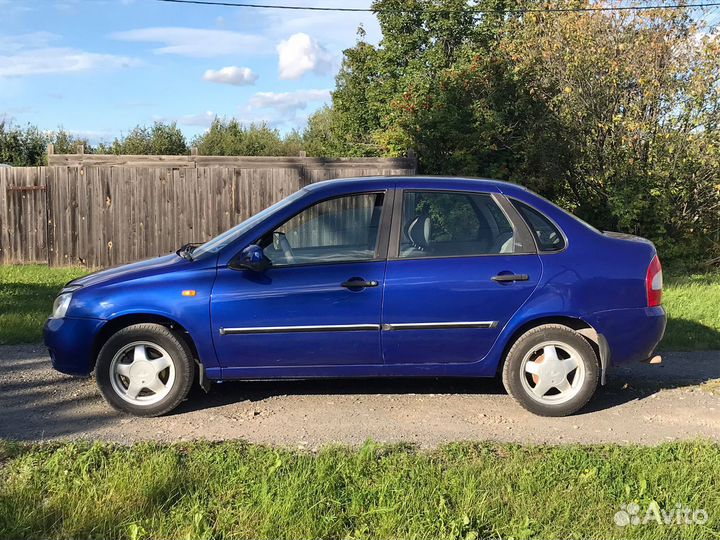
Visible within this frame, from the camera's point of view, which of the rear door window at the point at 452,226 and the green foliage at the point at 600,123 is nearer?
the rear door window at the point at 452,226

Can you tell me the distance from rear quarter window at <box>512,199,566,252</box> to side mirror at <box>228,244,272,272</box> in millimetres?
1909

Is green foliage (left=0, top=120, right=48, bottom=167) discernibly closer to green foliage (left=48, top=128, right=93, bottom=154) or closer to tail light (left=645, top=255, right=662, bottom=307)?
green foliage (left=48, top=128, right=93, bottom=154)

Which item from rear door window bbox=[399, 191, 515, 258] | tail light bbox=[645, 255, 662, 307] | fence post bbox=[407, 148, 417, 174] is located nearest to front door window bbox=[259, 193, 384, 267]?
rear door window bbox=[399, 191, 515, 258]

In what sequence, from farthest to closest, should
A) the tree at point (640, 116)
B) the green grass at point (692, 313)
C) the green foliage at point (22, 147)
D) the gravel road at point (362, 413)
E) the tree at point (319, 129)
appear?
the tree at point (319, 129), the green foliage at point (22, 147), the tree at point (640, 116), the green grass at point (692, 313), the gravel road at point (362, 413)

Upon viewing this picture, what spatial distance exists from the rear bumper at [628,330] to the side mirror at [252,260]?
7.80 ft

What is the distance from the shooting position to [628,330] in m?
4.57

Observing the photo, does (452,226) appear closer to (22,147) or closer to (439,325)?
(439,325)

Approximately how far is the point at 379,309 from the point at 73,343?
221 cm

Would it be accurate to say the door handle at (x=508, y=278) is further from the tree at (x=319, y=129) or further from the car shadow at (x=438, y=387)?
the tree at (x=319, y=129)

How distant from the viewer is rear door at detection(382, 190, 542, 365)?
14.8 feet

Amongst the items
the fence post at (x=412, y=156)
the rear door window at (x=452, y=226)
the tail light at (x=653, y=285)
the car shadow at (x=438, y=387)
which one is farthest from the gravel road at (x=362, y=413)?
the fence post at (x=412, y=156)

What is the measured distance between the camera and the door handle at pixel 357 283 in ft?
14.7

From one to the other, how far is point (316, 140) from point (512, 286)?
34.4 metres

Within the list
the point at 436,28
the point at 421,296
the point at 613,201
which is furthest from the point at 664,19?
the point at 436,28
